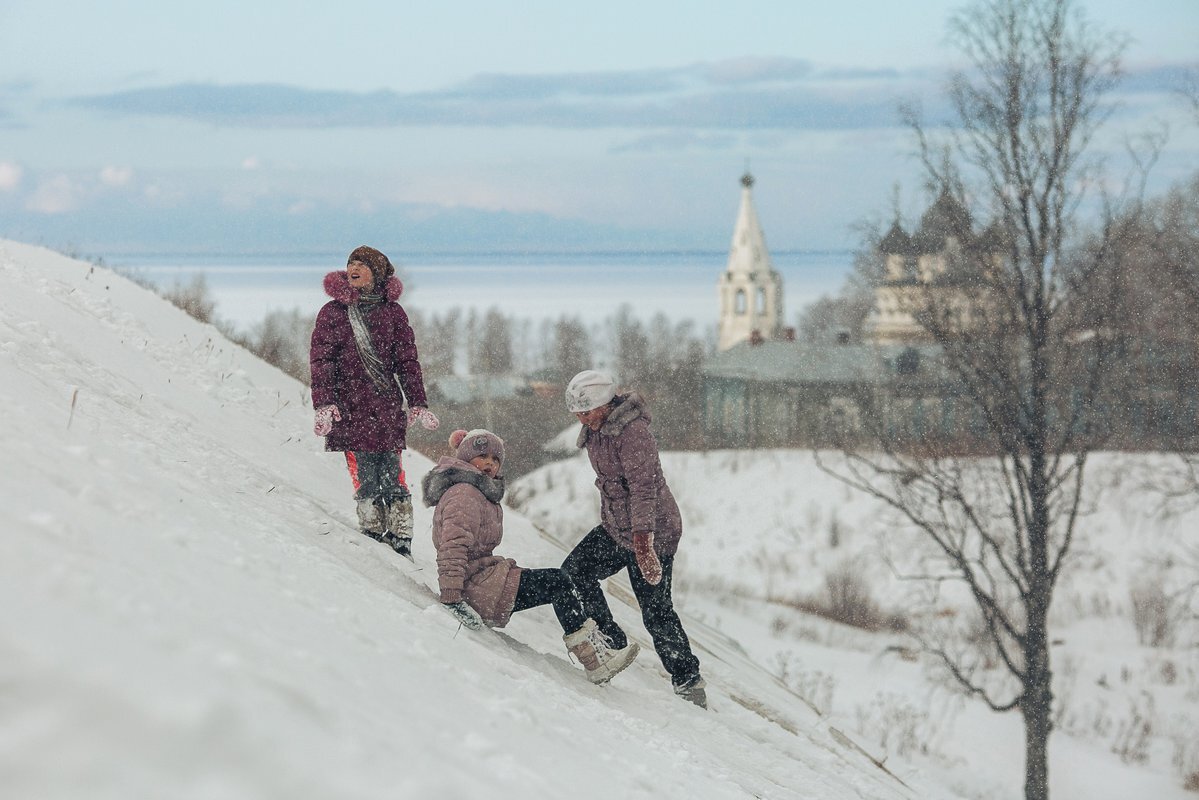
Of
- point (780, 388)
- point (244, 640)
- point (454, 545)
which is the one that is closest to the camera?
point (244, 640)

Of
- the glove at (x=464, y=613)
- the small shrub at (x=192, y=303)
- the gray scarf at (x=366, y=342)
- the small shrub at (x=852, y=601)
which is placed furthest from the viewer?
the small shrub at (x=852, y=601)

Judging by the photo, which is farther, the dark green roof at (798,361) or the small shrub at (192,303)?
the dark green roof at (798,361)

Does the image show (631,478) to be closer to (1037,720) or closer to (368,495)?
(368,495)

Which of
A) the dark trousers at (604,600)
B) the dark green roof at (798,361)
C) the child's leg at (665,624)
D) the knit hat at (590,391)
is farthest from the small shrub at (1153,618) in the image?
the dark green roof at (798,361)

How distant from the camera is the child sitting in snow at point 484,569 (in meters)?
5.58

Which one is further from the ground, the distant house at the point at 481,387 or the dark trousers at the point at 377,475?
the dark trousers at the point at 377,475

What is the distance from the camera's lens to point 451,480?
5.75 m

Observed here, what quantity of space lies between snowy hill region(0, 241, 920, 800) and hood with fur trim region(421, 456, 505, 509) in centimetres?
51

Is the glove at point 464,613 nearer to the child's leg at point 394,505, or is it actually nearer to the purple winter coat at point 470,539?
the purple winter coat at point 470,539

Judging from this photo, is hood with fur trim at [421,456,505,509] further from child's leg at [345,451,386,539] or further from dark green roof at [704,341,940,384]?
dark green roof at [704,341,940,384]

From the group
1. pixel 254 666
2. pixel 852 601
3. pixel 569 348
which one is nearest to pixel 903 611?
pixel 852 601

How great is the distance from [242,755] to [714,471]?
36371 mm

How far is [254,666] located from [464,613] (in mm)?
2716

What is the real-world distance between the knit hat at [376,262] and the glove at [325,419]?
813 millimetres
